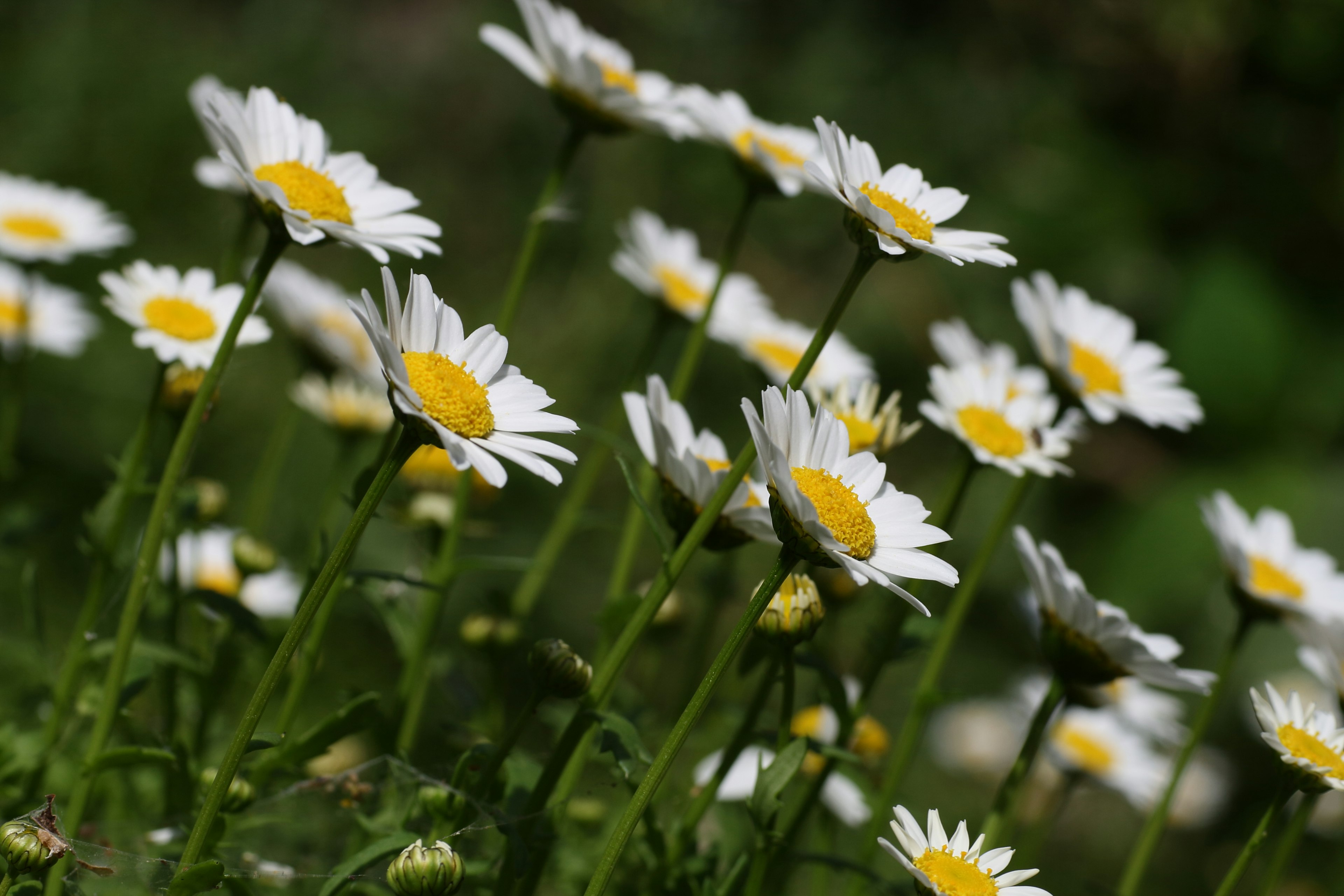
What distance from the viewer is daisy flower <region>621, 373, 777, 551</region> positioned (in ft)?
2.71

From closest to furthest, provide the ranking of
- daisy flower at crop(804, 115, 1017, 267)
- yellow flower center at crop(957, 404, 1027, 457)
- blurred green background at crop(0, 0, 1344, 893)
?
daisy flower at crop(804, 115, 1017, 267) → yellow flower center at crop(957, 404, 1027, 457) → blurred green background at crop(0, 0, 1344, 893)

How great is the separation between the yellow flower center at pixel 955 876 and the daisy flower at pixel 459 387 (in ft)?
1.18

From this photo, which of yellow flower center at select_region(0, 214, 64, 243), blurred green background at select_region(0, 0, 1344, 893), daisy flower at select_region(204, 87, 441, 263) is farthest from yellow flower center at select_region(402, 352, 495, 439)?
blurred green background at select_region(0, 0, 1344, 893)

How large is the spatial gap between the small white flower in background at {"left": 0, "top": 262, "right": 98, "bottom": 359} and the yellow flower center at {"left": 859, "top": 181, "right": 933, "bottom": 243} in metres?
1.01

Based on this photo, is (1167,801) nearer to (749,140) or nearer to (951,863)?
(951,863)

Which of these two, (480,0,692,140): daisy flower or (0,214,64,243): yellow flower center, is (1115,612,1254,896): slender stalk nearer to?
(480,0,692,140): daisy flower

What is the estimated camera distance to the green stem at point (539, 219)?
42.3 inches

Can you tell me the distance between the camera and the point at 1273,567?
121 cm

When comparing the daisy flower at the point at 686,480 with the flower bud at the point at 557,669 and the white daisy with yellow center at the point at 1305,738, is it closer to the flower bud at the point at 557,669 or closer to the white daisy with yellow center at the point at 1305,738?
the flower bud at the point at 557,669

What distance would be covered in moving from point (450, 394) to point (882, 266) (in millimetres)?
3061

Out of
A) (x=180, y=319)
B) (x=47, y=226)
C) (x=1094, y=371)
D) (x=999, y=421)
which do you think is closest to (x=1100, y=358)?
(x=1094, y=371)

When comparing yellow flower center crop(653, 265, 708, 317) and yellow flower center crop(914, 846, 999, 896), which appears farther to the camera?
yellow flower center crop(653, 265, 708, 317)

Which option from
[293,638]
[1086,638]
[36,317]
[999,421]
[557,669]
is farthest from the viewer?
[36,317]

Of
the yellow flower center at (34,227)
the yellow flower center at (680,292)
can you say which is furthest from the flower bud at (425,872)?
the yellow flower center at (34,227)
